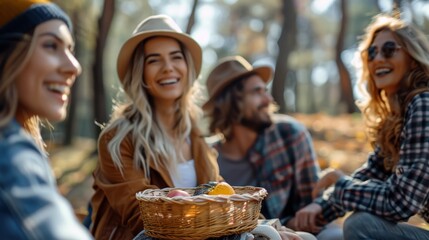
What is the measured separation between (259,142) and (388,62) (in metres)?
1.55

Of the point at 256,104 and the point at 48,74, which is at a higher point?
the point at 48,74

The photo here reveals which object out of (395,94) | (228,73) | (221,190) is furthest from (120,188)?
(228,73)

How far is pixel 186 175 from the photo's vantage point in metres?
3.33

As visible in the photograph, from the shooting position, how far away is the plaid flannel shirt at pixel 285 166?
423cm

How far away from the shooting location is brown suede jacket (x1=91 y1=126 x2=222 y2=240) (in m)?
2.92

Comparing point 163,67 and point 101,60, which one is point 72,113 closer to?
point 101,60

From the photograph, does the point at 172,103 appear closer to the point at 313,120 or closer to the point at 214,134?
the point at 214,134

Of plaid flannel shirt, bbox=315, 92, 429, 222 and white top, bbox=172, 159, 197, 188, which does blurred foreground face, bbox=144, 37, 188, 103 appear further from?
plaid flannel shirt, bbox=315, 92, 429, 222

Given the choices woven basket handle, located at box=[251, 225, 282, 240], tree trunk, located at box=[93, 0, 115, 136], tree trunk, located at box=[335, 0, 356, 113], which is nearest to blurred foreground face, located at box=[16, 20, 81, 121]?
woven basket handle, located at box=[251, 225, 282, 240]

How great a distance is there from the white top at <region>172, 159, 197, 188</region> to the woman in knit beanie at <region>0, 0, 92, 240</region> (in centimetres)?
134

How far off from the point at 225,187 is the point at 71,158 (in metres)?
11.9

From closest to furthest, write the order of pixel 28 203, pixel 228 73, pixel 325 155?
1. pixel 28 203
2. pixel 228 73
3. pixel 325 155

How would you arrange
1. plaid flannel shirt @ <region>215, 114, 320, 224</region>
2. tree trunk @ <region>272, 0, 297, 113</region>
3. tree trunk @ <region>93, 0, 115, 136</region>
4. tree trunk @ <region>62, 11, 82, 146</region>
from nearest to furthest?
plaid flannel shirt @ <region>215, 114, 320, 224</region> < tree trunk @ <region>93, 0, 115, 136</region> < tree trunk @ <region>272, 0, 297, 113</region> < tree trunk @ <region>62, 11, 82, 146</region>

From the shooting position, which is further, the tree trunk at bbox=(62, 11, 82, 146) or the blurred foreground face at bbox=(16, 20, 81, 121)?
the tree trunk at bbox=(62, 11, 82, 146)
